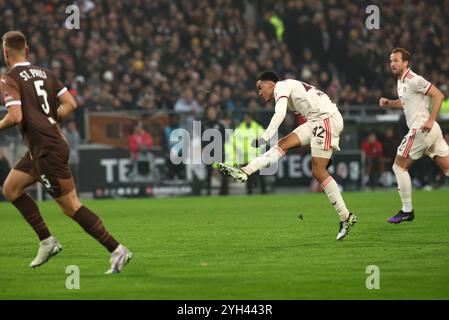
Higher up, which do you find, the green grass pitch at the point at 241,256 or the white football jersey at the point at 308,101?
the white football jersey at the point at 308,101

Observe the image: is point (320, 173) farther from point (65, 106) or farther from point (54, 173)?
point (54, 173)

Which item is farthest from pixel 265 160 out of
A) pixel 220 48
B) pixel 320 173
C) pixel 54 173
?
pixel 220 48

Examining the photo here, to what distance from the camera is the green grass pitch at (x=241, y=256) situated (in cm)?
882

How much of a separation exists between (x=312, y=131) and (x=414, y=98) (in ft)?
7.99

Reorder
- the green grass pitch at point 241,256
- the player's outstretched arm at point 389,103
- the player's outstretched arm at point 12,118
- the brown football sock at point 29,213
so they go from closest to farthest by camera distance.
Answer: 1. the green grass pitch at point 241,256
2. the player's outstretched arm at point 12,118
3. the brown football sock at point 29,213
4. the player's outstretched arm at point 389,103

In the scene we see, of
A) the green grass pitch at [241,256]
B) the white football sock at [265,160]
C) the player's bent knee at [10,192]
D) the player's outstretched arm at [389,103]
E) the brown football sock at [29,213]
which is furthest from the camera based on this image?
the player's outstretched arm at [389,103]

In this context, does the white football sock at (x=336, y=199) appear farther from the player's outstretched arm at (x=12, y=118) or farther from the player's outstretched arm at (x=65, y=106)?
the player's outstretched arm at (x=12, y=118)

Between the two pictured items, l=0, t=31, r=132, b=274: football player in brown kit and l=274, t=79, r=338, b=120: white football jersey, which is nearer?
l=0, t=31, r=132, b=274: football player in brown kit

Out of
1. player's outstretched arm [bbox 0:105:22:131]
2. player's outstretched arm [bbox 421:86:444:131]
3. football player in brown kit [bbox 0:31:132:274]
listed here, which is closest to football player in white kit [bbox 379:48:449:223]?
player's outstretched arm [bbox 421:86:444:131]

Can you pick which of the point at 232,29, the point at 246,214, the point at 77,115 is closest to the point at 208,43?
the point at 232,29

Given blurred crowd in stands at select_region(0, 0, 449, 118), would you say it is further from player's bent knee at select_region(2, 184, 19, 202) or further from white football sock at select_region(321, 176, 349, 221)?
player's bent knee at select_region(2, 184, 19, 202)

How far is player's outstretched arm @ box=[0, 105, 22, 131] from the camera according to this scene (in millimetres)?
9609

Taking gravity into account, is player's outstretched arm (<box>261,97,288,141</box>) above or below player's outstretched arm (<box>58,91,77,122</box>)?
below

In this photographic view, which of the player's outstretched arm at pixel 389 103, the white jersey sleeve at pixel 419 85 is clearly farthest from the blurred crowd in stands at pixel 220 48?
the white jersey sleeve at pixel 419 85
